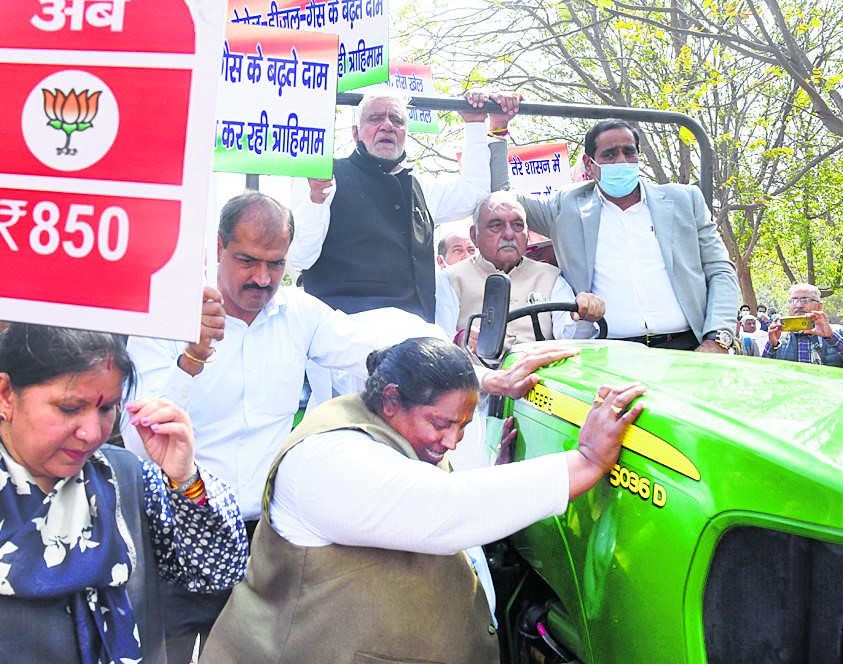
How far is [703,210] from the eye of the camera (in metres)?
3.89

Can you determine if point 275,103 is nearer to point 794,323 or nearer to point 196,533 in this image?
point 196,533

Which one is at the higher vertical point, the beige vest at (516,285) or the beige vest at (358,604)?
the beige vest at (516,285)

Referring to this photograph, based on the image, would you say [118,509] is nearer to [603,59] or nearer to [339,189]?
[339,189]

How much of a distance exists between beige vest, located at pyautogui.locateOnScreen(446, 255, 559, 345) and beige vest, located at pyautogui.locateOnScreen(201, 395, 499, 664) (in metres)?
1.85

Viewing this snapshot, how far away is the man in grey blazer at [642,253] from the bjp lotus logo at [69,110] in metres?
2.33

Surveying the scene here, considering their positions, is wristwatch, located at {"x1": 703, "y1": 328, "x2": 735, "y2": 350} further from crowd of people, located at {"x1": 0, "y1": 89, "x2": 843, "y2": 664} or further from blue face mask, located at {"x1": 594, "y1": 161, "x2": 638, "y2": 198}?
crowd of people, located at {"x1": 0, "y1": 89, "x2": 843, "y2": 664}

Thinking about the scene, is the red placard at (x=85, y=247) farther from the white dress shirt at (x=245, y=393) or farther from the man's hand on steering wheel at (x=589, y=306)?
the man's hand on steering wheel at (x=589, y=306)

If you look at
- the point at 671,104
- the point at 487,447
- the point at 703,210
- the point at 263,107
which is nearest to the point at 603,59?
the point at 671,104

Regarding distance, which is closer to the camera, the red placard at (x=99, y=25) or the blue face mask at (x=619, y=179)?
the red placard at (x=99, y=25)

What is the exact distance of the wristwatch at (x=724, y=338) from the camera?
3504 mm

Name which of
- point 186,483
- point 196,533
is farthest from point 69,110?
point 196,533

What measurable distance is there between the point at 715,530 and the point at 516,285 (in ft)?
8.17

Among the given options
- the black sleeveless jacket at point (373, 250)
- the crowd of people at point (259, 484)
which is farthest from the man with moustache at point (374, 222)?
the crowd of people at point (259, 484)

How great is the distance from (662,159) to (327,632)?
12411 millimetres
